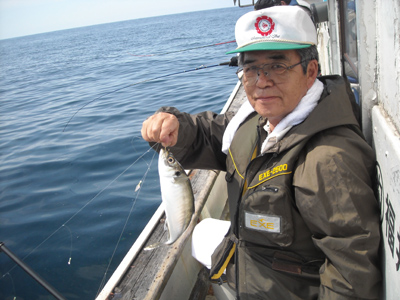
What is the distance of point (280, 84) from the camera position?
1771mm

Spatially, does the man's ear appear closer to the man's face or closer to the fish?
the man's face

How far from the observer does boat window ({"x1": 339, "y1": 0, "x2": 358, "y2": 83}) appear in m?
2.54

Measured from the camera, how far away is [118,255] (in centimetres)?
436

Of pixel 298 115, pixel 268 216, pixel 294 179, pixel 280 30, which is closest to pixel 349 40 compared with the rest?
pixel 280 30

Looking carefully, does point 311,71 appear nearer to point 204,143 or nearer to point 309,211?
point 309,211

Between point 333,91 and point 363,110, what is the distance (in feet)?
0.75

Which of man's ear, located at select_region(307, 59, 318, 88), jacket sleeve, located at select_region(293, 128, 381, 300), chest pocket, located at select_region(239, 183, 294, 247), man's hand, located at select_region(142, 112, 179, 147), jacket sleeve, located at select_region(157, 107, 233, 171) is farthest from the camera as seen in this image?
jacket sleeve, located at select_region(157, 107, 233, 171)

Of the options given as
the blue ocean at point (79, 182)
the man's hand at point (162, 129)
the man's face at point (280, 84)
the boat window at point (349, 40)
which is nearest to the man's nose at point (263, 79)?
the man's face at point (280, 84)

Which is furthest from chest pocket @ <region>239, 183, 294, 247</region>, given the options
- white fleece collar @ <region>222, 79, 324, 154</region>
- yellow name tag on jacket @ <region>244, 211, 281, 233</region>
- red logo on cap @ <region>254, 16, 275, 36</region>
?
red logo on cap @ <region>254, 16, 275, 36</region>

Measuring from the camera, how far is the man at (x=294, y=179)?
142 centimetres

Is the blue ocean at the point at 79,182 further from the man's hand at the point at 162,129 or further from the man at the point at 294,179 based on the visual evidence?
the man at the point at 294,179

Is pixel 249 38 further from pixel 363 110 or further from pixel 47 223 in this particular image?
pixel 47 223

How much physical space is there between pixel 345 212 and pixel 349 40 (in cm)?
188

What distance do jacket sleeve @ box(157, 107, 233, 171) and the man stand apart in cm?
25
